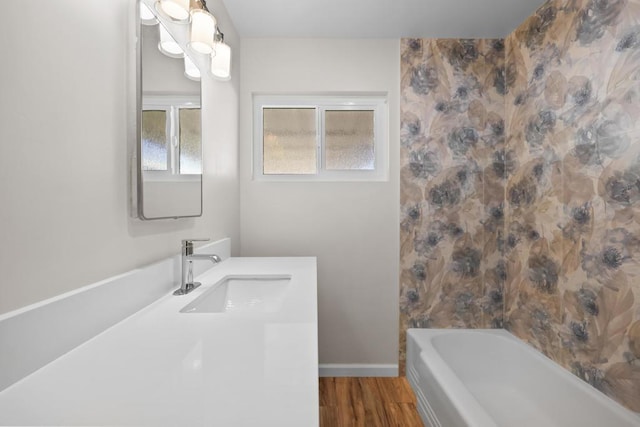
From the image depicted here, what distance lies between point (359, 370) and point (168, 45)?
223 centimetres

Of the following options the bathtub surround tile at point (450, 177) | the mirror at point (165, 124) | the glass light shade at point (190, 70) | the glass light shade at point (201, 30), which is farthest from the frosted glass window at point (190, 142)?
the bathtub surround tile at point (450, 177)

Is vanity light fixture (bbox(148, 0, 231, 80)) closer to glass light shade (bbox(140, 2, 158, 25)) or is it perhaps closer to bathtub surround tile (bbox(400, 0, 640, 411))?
glass light shade (bbox(140, 2, 158, 25))

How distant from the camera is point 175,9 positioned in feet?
3.90

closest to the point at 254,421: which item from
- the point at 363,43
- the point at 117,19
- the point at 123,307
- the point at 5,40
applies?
the point at 123,307

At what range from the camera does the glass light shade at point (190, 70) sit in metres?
1.38

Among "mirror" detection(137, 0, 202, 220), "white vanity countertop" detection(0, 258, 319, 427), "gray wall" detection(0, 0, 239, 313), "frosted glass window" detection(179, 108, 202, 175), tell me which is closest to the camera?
"white vanity countertop" detection(0, 258, 319, 427)

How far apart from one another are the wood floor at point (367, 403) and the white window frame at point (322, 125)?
1.43 metres

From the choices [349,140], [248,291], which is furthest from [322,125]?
[248,291]

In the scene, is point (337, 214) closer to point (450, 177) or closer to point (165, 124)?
point (450, 177)

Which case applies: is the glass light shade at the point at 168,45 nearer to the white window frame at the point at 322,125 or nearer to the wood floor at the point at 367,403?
the white window frame at the point at 322,125

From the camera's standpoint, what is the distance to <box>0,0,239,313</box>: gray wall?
24.9 inches

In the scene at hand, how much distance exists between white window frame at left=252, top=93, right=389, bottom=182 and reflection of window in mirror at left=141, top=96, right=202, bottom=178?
88 cm

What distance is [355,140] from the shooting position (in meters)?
2.44

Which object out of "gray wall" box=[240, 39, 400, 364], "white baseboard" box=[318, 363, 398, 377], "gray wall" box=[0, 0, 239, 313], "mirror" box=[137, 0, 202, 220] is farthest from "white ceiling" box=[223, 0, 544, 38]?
"white baseboard" box=[318, 363, 398, 377]
